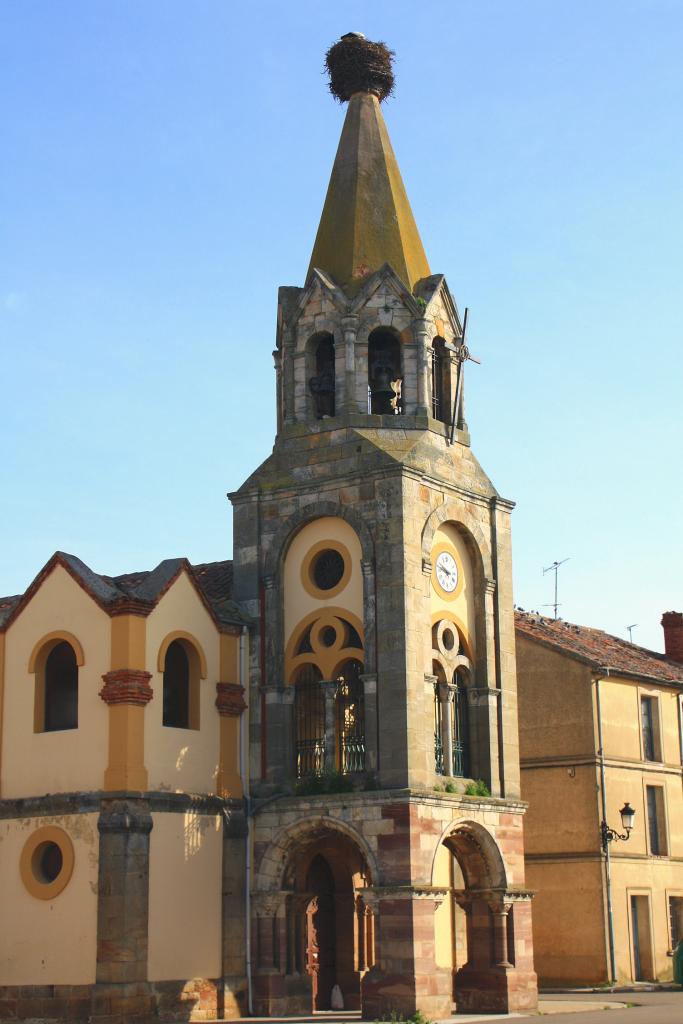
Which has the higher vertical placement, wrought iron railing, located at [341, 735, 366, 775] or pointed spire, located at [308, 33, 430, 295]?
pointed spire, located at [308, 33, 430, 295]

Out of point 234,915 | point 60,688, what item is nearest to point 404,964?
point 234,915

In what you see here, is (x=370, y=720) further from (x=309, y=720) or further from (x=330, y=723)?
(x=309, y=720)

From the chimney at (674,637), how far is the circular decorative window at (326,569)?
20.2 m

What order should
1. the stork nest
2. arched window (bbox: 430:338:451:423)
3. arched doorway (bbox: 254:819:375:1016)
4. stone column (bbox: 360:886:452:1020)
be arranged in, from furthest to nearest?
the stork nest, arched window (bbox: 430:338:451:423), arched doorway (bbox: 254:819:375:1016), stone column (bbox: 360:886:452:1020)

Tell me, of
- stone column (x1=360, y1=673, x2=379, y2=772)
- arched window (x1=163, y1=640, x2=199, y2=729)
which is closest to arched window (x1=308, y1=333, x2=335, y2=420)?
arched window (x1=163, y1=640, x2=199, y2=729)

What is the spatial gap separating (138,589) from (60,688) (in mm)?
3025

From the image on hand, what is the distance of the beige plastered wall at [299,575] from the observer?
1356 inches

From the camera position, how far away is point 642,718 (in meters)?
45.9

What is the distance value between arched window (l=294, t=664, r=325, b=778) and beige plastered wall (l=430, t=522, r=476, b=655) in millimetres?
3379

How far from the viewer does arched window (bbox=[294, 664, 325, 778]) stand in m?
34.8

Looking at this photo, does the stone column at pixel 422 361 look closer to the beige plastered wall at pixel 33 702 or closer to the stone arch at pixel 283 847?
the beige plastered wall at pixel 33 702

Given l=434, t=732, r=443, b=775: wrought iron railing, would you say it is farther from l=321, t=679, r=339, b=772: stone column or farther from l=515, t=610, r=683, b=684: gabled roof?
l=515, t=610, r=683, b=684: gabled roof

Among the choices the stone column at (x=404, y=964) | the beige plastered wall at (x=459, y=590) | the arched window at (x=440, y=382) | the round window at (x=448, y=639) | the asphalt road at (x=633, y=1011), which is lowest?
the asphalt road at (x=633, y=1011)

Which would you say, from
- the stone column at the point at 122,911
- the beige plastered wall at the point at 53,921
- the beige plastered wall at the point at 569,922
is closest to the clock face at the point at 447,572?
the stone column at the point at 122,911
